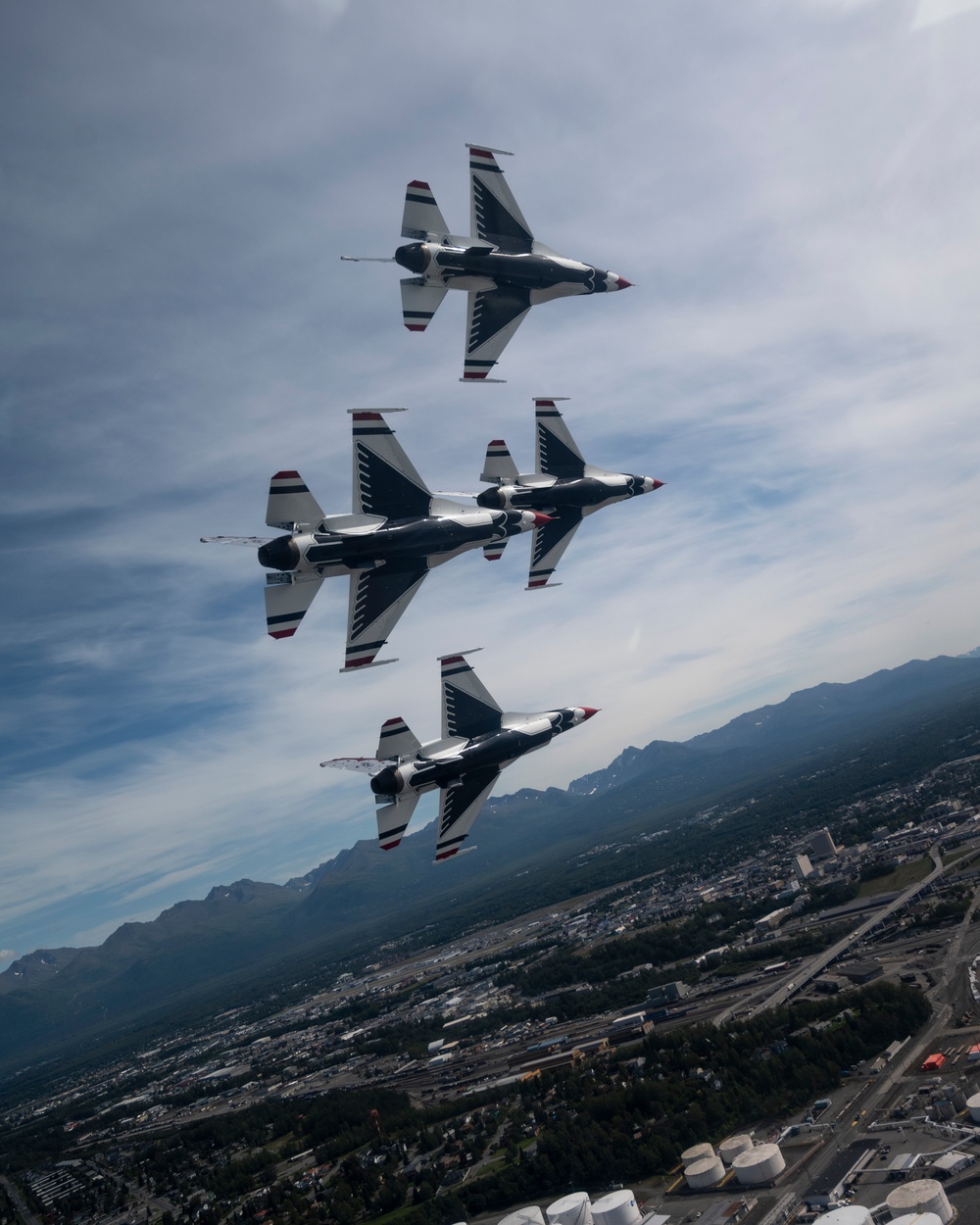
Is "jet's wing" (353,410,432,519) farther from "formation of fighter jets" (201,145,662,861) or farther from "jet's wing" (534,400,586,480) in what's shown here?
"jet's wing" (534,400,586,480)

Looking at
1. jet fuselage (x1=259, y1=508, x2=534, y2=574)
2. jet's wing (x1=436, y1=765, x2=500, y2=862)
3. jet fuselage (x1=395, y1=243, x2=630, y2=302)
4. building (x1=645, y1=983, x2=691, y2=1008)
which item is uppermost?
jet fuselage (x1=395, y1=243, x2=630, y2=302)

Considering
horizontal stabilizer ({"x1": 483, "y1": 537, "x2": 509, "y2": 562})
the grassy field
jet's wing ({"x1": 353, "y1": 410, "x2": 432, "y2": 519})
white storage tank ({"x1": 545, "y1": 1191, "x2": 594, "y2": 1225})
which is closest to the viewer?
jet's wing ({"x1": 353, "y1": 410, "x2": 432, "y2": 519})

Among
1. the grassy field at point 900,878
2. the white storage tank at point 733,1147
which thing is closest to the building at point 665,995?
the grassy field at point 900,878

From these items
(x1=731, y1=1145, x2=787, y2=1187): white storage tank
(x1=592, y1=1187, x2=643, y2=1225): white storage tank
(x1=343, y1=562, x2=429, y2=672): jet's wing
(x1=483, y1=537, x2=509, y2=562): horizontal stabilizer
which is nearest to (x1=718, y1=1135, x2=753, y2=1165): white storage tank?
(x1=731, y1=1145, x2=787, y2=1187): white storage tank

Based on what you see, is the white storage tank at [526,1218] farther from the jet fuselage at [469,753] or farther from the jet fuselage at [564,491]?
the jet fuselage at [564,491]

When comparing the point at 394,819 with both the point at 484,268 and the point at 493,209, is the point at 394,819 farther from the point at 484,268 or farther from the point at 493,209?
the point at 493,209

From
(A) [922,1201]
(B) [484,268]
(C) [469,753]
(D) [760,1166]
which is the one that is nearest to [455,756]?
(C) [469,753]

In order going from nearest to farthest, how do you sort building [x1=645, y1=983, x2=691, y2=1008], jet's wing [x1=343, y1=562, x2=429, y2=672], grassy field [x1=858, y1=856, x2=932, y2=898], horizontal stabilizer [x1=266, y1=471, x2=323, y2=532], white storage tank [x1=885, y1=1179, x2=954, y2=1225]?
horizontal stabilizer [x1=266, y1=471, x2=323, y2=532] < jet's wing [x1=343, y1=562, x2=429, y2=672] < white storage tank [x1=885, y1=1179, x2=954, y2=1225] < building [x1=645, y1=983, x2=691, y2=1008] < grassy field [x1=858, y1=856, x2=932, y2=898]

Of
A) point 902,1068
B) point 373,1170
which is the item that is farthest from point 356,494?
point 373,1170
